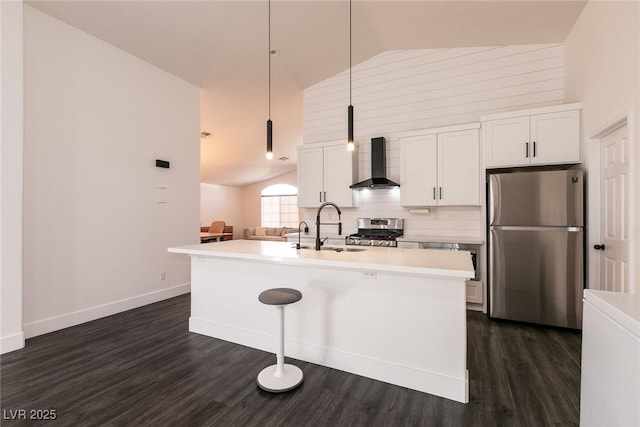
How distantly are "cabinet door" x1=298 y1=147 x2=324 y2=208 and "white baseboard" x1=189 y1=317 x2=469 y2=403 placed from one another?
8.38ft

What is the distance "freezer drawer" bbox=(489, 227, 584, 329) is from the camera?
10.3 feet

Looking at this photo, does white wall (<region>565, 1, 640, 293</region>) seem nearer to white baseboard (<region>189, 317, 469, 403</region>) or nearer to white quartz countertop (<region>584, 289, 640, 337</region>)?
white quartz countertop (<region>584, 289, 640, 337</region>)

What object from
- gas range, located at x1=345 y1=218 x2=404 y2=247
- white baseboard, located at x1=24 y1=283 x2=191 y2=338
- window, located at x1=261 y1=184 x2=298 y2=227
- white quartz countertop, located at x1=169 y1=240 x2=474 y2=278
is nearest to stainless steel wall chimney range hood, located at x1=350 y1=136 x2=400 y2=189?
gas range, located at x1=345 y1=218 x2=404 y2=247

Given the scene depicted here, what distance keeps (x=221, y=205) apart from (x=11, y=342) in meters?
9.07

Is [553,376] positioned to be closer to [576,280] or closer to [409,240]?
[576,280]

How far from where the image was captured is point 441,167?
404 cm

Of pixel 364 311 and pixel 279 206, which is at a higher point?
pixel 279 206

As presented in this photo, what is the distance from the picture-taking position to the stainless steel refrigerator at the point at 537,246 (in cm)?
313

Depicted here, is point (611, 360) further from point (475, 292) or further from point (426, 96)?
point (426, 96)

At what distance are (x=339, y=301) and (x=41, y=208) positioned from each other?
3073 mm

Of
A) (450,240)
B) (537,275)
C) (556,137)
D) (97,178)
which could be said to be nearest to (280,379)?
(450,240)

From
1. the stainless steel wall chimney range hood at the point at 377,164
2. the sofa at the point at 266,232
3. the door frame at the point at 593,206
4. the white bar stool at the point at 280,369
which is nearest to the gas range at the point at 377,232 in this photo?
the stainless steel wall chimney range hood at the point at 377,164

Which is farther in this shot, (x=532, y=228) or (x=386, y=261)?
(x=532, y=228)

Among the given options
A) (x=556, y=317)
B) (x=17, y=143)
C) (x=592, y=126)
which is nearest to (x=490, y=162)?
(x=592, y=126)
